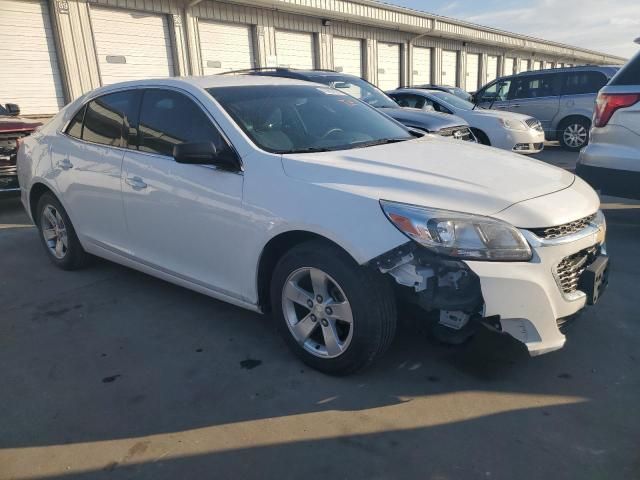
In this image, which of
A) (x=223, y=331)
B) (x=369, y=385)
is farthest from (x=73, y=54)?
(x=369, y=385)

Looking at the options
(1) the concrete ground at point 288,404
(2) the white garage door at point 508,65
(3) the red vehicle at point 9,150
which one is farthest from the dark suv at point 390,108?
(2) the white garage door at point 508,65

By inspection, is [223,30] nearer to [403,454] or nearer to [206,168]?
[206,168]

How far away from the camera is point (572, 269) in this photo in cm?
254

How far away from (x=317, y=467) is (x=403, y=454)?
38cm

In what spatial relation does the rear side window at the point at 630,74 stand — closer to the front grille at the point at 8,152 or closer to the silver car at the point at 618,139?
the silver car at the point at 618,139

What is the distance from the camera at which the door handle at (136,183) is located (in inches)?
137

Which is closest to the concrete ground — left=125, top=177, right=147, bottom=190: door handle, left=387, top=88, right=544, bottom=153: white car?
left=125, top=177, right=147, bottom=190: door handle

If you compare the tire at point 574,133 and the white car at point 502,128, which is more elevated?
the white car at point 502,128

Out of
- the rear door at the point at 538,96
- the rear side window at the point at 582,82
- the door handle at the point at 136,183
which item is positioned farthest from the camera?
the rear door at the point at 538,96

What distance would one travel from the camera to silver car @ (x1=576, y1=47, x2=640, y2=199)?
4.30m

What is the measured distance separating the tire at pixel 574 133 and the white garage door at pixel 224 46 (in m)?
9.16

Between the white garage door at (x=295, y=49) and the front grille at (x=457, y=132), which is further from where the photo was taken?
the white garage door at (x=295, y=49)

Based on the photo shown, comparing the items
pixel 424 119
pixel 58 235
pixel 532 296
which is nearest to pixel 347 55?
pixel 424 119

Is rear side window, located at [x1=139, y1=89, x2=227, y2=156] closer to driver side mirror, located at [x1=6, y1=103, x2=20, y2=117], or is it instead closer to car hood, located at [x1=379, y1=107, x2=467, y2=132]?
car hood, located at [x1=379, y1=107, x2=467, y2=132]
